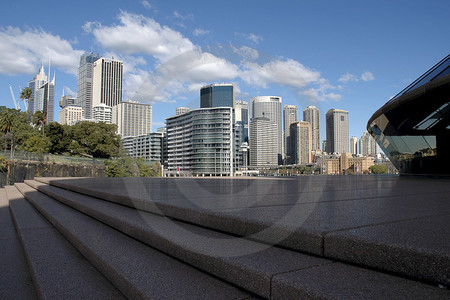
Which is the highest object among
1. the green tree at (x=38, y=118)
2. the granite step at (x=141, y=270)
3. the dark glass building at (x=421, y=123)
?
the green tree at (x=38, y=118)

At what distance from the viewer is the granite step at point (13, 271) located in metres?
2.69

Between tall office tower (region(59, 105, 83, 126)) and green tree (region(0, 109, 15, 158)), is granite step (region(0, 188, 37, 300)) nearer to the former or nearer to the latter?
green tree (region(0, 109, 15, 158))

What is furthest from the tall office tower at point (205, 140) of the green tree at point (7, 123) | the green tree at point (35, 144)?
the green tree at point (7, 123)

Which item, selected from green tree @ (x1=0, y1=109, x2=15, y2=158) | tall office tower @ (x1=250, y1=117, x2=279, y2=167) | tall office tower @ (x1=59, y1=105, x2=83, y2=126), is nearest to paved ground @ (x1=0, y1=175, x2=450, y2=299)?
green tree @ (x1=0, y1=109, x2=15, y2=158)

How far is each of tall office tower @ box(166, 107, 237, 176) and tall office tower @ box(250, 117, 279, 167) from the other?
11910 millimetres

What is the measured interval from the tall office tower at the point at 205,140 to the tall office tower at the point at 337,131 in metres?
30.5

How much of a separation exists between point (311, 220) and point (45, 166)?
38262 millimetres

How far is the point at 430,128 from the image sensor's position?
46.0 ft

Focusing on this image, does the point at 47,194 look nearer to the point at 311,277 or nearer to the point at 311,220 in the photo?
the point at 311,220

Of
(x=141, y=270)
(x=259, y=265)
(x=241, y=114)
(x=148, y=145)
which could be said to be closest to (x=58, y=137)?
(x=141, y=270)

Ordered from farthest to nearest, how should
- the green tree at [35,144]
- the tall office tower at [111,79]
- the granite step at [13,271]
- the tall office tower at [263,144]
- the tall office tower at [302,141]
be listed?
the tall office tower at [111,79] → the tall office tower at [263,144] → the tall office tower at [302,141] → the green tree at [35,144] → the granite step at [13,271]

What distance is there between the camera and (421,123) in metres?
14.1

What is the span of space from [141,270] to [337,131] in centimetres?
8030

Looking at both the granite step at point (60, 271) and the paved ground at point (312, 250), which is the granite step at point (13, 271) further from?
the paved ground at point (312, 250)
